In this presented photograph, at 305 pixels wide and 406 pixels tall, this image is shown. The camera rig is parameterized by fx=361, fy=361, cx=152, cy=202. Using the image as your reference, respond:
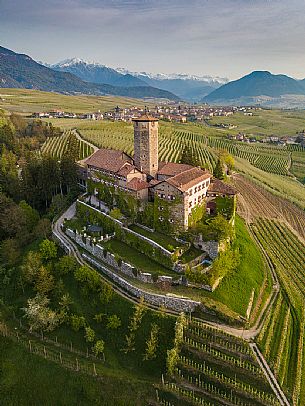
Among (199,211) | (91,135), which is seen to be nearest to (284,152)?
(91,135)

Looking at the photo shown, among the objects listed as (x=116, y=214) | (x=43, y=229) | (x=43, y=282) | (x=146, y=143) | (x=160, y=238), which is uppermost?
(x=146, y=143)

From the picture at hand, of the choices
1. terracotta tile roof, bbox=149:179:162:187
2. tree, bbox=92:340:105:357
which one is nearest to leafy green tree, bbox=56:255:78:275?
tree, bbox=92:340:105:357

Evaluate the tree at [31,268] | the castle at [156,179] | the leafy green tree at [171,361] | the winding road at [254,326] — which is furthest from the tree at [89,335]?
the castle at [156,179]

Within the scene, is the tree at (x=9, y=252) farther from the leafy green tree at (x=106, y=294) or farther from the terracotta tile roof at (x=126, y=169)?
the terracotta tile roof at (x=126, y=169)

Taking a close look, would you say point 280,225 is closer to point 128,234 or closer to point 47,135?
point 128,234

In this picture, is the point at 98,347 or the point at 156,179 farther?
the point at 156,179

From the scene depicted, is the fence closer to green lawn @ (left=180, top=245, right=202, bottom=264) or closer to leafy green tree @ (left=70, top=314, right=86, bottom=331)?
leafy green tree @ (left=70, top=314, right=86, bottom=331)

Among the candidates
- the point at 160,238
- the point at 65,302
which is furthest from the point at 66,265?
the point at 160,238

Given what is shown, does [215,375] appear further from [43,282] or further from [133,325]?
[43,282]
